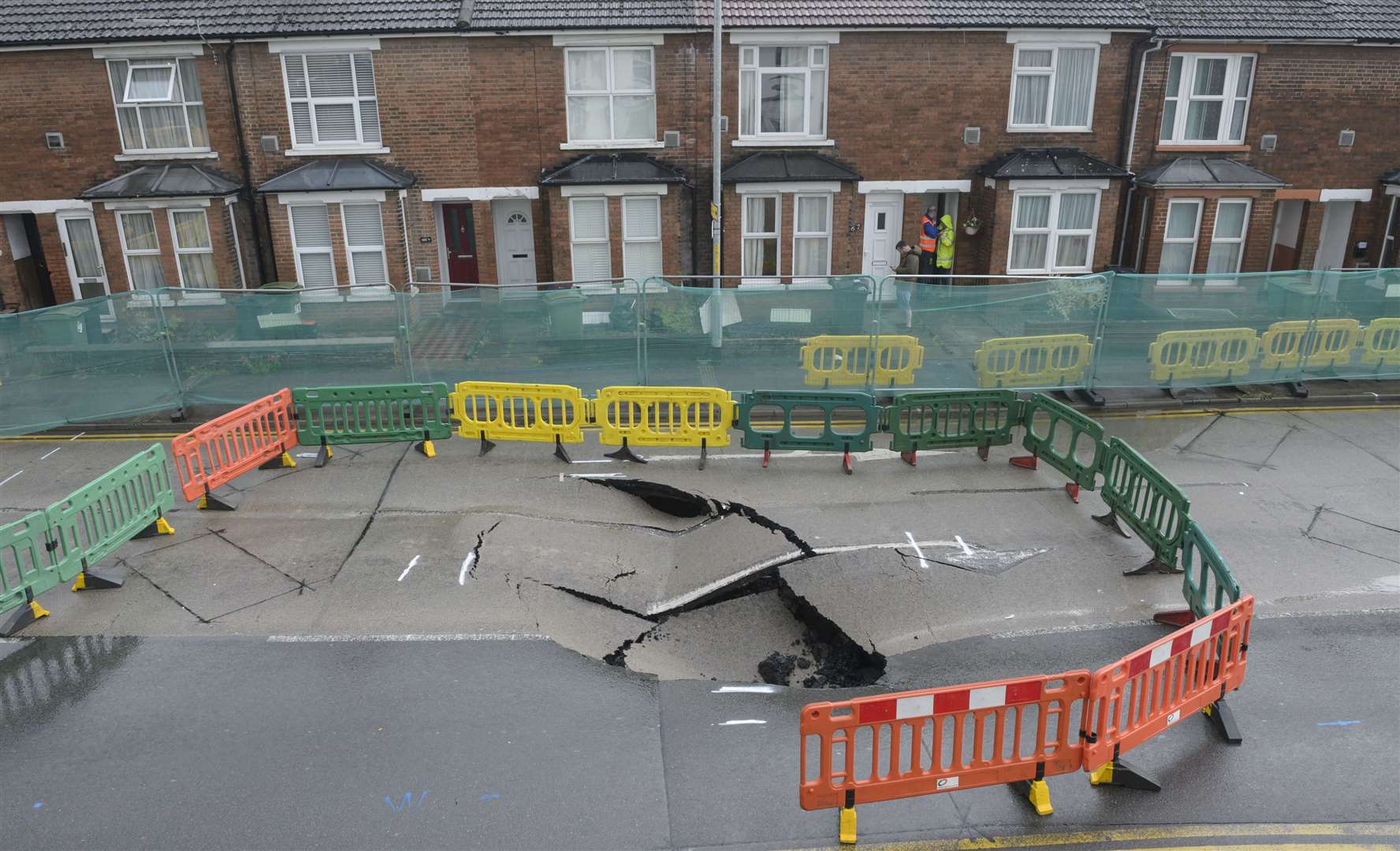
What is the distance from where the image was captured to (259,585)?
31.8 ft

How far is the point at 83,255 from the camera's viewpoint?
1973 cm

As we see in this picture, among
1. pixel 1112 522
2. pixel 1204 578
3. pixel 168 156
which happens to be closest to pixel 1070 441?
pixel 1112 522

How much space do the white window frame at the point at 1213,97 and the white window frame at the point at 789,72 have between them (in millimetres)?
6590

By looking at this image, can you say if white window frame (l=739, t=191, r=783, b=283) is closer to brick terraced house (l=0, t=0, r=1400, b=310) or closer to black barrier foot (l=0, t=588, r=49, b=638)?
brick terraced house (l=0, t=0, r=1400, b=310)

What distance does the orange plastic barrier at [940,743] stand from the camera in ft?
20.6

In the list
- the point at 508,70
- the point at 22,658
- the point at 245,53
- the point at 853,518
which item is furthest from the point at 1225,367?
the point at 245,53

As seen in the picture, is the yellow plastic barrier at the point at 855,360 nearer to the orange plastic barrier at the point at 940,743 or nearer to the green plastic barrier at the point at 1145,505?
the green plastic barrier at the point at 1145,505

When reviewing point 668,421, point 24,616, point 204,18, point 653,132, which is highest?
point 204,18

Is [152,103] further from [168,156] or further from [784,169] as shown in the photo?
[784,169]

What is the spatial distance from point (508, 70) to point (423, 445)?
8813mm

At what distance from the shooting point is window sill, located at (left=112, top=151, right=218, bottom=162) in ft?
61.9

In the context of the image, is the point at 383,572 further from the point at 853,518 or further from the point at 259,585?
the point at 853,518

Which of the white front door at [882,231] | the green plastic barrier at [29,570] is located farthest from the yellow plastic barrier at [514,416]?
the white front door at [882,231]

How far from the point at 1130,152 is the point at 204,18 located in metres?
17.8
